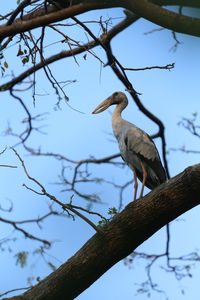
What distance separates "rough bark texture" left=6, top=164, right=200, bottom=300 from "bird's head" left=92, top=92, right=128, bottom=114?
321 cm

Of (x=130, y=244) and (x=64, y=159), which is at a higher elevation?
(x=64, y=159)

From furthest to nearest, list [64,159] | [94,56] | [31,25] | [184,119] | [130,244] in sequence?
[64,159], [184,119], [94,56], [130,244], [31,25]

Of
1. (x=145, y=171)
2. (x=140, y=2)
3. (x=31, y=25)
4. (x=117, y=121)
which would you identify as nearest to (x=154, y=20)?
(x=140, y=2)

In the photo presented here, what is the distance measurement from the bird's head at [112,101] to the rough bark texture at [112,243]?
321 centimetres

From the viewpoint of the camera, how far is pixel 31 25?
3252 millimetres

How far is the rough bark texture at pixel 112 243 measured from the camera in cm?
343

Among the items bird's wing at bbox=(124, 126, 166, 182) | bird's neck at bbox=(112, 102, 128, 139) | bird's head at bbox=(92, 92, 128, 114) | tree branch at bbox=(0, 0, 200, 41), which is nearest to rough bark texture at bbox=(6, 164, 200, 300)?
tree branch at bbox=(0, 0, 200, 41)

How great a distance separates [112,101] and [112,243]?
135 inches

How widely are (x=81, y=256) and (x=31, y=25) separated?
1.73 m

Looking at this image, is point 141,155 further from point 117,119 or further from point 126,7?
point 126,7

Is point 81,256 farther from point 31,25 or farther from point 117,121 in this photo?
point 117,121

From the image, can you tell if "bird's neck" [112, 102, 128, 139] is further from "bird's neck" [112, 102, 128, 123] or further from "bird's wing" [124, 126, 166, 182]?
"bird's wing" [124, 126, 166, 182]

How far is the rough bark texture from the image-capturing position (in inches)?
135

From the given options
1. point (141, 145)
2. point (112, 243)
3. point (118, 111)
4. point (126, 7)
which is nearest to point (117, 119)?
point (118, 111)
